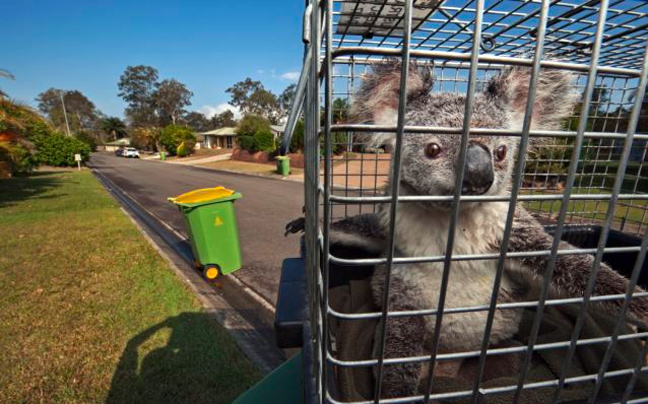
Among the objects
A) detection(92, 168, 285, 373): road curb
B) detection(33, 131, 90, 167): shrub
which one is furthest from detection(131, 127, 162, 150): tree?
detection(92, 168, 285, 373): road curb

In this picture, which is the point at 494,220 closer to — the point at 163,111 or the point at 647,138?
the point at 647,138

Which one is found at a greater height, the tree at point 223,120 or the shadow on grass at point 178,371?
the tree at point 223,120

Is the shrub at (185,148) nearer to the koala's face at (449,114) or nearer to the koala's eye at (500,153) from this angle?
the koala's face at (449,114)

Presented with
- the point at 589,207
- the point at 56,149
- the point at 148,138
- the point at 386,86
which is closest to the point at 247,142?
the point at 56,149

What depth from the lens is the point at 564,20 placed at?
49.3 inches

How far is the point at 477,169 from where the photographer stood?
76cm

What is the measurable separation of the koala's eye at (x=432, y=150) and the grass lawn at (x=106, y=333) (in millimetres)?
1983

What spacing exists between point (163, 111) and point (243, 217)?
57028 mm

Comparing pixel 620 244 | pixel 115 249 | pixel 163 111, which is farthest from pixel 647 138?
pixel 163 111

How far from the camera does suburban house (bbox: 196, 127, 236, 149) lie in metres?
41.8

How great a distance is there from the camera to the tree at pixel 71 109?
50.8 metres

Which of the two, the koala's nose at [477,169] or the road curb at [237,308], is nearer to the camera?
the koala's nose at [477,169]

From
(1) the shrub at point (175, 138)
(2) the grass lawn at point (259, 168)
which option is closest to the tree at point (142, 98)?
(1) the shrub at point (175, 138)

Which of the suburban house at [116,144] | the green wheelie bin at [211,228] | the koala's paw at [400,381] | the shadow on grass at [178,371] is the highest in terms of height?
the koala's paw at [400,381]
